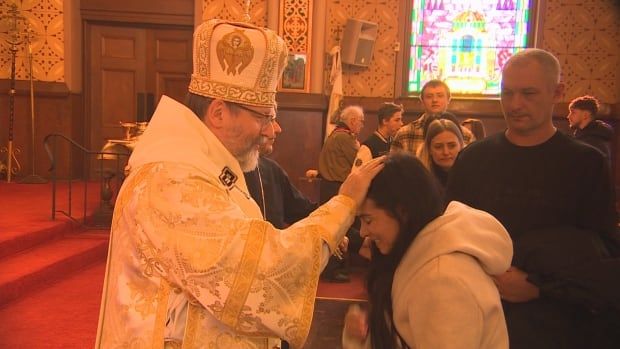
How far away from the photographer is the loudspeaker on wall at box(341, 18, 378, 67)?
8141 mm

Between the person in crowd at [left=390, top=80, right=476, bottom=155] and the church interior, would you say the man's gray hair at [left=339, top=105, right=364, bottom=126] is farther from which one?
the church interior

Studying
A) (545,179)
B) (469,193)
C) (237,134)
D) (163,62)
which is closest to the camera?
(237,134)

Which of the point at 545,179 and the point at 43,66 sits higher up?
the point at 43,66

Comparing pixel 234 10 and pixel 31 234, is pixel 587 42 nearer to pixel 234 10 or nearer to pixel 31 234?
pixel 234 10

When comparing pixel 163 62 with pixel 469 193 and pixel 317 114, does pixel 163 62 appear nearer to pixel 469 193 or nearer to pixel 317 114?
pixel 317 114

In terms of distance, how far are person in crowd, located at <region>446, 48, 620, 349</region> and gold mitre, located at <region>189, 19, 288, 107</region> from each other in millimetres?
937

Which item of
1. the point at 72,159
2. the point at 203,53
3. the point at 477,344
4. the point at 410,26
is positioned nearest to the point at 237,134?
the point at 203,53

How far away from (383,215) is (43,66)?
8471 millimetres

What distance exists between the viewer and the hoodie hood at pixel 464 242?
1435 mm

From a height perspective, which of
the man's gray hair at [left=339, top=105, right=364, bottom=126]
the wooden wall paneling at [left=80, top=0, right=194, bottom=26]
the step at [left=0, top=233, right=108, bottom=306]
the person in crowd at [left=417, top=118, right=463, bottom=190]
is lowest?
the step at [left=0, top=233, right=108, bottom=306]

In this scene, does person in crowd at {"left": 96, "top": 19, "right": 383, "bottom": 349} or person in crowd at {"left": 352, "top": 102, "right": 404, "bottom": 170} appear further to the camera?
person in crowd at {"left": 352, "top": 102, "right": 404, "bottom": 170}

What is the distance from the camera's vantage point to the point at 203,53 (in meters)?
1.57

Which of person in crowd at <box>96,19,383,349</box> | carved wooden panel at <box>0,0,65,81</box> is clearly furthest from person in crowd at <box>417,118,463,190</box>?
carved wooden panel at <box>0,0,65,81</box>

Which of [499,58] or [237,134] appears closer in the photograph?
[237,134]
